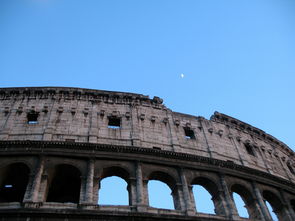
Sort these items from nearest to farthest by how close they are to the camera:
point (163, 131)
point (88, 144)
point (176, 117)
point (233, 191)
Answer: point (88, 144), point (233, 191), point (163, 131), point (176, 117)

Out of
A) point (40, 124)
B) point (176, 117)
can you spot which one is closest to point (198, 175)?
point (176, 117)

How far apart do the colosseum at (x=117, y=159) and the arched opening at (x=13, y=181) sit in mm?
62

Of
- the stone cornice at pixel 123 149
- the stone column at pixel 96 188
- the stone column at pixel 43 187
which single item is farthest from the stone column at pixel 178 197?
the stone column at pixel 43 187

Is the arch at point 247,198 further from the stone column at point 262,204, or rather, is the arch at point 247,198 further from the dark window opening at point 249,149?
the dark window opening at point 249,149

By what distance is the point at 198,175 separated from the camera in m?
19.4

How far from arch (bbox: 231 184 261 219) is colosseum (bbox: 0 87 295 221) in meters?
0.07

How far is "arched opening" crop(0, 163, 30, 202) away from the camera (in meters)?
17.6

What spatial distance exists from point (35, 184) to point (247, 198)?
1354 cm

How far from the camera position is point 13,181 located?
1850cm

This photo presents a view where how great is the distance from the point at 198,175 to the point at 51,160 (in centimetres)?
921

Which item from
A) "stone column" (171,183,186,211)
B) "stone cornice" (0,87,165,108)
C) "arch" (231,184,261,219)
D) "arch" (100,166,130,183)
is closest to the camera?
"stone column" (171,183,186,211)

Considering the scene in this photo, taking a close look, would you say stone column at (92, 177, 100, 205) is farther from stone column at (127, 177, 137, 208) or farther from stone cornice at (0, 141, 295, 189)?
stone cornice at (0, 141, 295, 189)

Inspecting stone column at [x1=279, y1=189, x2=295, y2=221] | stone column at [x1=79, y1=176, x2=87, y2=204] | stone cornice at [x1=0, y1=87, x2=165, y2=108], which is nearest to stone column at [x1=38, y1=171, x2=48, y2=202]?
stone column at [x1=79, y1=176, x2=87, y2=204]

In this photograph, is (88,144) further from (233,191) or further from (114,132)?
(233,191)
